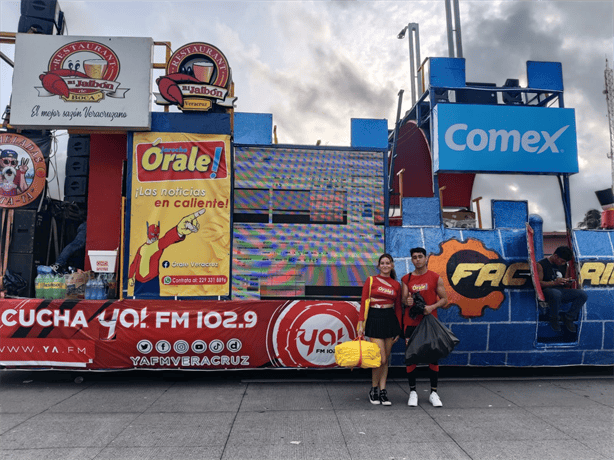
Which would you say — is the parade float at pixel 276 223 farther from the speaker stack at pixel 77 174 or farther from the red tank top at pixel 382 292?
the speaker stack at pixel 77 174

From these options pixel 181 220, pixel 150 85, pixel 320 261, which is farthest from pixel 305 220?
pixel 150 85

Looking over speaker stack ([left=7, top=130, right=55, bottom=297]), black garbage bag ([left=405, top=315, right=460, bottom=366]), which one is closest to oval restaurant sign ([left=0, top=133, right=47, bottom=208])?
speaker stack ([left=7, top=130, right=55, bottom=297])

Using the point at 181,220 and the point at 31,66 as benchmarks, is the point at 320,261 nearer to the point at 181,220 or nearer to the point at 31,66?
the point at 181,220

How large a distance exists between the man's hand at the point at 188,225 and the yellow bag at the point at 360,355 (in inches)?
130

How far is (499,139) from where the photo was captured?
774 cm

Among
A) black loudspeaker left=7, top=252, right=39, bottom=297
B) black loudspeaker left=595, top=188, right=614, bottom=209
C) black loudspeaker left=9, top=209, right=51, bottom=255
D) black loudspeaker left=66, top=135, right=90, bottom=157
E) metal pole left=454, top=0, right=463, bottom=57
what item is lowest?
black loudspeaker left=7, top=252, right=39, bottom=297

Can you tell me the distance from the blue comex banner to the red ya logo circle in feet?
10.2

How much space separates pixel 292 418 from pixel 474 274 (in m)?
3.97

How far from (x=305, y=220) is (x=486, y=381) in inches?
156

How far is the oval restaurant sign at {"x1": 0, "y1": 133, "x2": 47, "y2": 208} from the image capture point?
803 centimetres

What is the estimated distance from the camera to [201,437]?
14.9ft

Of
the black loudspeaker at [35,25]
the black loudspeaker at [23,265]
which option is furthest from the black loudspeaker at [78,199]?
the black loudspeaker at [35,25]

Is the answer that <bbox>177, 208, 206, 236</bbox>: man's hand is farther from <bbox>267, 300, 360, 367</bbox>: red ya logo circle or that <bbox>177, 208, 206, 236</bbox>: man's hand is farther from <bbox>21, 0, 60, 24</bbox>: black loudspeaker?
<bbox>21, 0, 60, 24</bbox>: black loudspeaker

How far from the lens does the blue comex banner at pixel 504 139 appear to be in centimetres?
766
